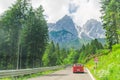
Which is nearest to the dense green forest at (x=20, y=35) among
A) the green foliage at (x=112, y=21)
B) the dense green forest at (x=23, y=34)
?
the dense green forest at (x=23, y=34)

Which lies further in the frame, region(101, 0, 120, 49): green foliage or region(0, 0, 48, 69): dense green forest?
region(101, 0, 120, 49): green foliage

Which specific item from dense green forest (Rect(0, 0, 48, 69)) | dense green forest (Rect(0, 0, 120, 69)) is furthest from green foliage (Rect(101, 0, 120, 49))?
dense green forest (Rect(0, 0, 48, 69))

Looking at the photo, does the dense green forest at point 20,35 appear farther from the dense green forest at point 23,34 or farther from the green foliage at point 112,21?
the green foliage at point 112,21

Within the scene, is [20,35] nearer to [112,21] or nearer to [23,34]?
[23,34]

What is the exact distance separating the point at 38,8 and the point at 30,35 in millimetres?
9769

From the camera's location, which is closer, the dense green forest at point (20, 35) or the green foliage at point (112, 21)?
the dense green forest at point (20, 35)

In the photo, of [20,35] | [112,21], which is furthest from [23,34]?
[112,21]

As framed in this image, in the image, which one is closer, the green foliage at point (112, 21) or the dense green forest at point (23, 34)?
the dense green forest at point (23, 34)

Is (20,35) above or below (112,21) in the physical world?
below

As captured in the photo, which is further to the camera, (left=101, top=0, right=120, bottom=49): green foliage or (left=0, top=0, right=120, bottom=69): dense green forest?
(left=101, top=0, right=120, bottom=49): green foliage

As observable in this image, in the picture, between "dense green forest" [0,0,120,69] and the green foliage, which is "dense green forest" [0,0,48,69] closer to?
"dense green forest" [0,0,120,69]

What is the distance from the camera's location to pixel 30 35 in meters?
65.6

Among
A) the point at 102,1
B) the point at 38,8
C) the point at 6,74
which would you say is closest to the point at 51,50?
the point at 102,1

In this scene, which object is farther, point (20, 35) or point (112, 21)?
point (112, 21)
